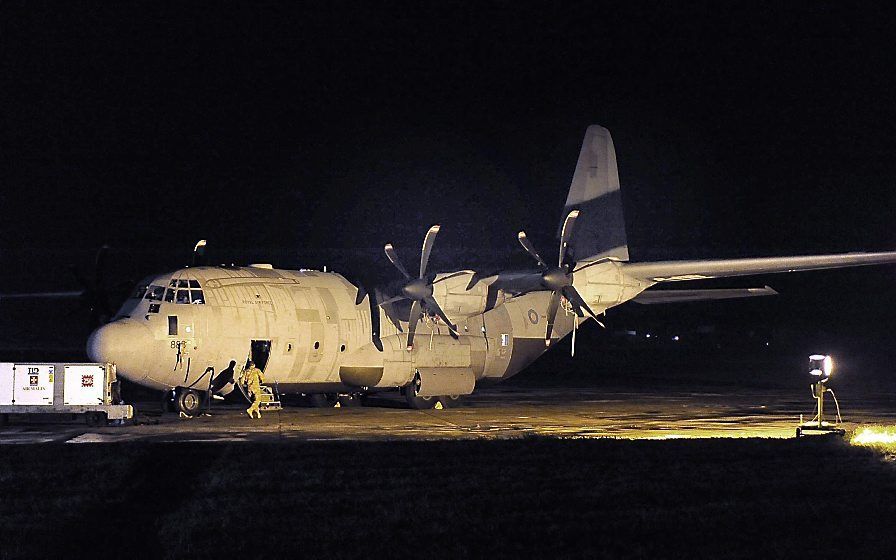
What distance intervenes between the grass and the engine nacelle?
29.3 feet

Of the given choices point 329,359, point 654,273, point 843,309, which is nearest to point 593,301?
point 654,273

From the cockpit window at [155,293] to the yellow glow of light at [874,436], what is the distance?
15.0m

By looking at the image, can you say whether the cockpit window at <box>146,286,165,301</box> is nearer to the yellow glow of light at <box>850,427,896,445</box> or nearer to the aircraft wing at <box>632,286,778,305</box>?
the aircraft wing at <box>632,286,778,305</box>

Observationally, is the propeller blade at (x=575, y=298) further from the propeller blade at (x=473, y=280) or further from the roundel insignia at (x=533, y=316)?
the roundel insignia at (x=533, y=316)

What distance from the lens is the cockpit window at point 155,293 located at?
24516 mm

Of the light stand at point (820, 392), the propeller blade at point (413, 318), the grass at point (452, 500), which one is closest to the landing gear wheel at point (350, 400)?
the propeller blade at point (413, 318)

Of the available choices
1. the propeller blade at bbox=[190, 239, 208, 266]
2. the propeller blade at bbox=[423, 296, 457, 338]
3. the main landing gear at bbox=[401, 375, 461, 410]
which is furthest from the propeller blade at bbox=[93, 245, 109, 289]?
the propeller blade at bbox=[423, 296, 457, 338]

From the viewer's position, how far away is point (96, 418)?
891 inches

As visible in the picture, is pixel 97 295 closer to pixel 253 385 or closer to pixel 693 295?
pixel 253 385

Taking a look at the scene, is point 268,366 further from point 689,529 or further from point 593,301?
point 689,529

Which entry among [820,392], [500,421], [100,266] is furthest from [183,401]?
[820,392]

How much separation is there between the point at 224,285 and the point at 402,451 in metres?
9.08

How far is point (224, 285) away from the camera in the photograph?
25.4 meters

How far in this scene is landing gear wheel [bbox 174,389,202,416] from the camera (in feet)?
80.6
